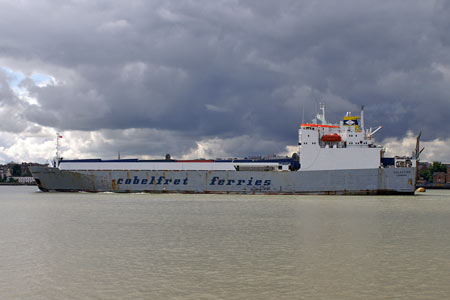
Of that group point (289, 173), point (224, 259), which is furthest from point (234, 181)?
point (224, 259)

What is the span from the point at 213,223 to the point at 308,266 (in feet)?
33.1

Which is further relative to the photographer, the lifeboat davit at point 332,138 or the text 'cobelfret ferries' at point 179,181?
the text 'cobelfret ferries' at point 179,181

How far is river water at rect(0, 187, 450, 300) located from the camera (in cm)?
976

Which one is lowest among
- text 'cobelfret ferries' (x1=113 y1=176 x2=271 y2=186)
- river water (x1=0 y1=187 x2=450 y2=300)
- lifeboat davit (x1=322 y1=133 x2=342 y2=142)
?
river water (x1=0 y1=187 x2=450 y2=300)

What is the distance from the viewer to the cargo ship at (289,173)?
44469mm

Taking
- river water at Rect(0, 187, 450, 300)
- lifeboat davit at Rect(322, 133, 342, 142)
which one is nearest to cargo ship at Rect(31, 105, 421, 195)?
lifeboat davit at Rect(322, 133, 342, 142)

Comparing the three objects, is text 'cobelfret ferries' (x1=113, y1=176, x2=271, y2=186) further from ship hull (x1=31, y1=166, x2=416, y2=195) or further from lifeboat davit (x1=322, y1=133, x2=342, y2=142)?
lifeboat davit (x1=322, y1=133, x2=342, y2=142)

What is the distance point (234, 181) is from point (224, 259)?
3425 centimetres

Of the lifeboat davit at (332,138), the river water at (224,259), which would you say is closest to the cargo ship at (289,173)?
the lifeboat davit at (332,138)

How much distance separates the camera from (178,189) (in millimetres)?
48500

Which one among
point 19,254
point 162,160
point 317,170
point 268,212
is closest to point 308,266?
point 19,254

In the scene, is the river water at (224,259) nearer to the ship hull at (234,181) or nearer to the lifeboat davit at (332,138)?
the ship hull at (234,181)

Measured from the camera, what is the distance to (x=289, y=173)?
45.6 metres

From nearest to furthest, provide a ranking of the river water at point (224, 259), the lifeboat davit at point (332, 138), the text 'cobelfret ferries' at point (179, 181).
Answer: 1. the river water at point (224, 259)
2. the lifeboat davit at point (332, 138)
3. the text 'cobelfret ferries' at point (179, 181)
